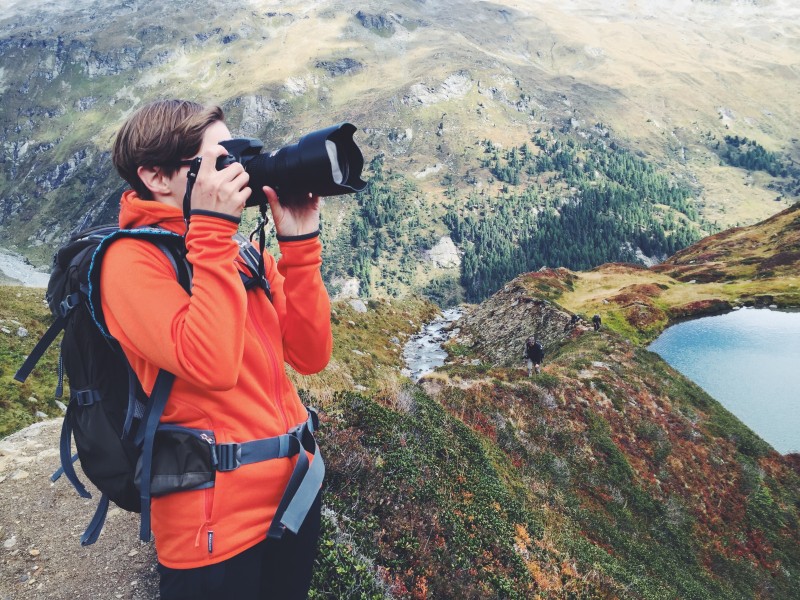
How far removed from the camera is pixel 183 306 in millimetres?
2080

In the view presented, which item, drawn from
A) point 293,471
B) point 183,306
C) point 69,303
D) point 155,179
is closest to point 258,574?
point 293,471

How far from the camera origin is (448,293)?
634 feet

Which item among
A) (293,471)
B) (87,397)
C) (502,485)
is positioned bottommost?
(502,485)

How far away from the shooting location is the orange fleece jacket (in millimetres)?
2008

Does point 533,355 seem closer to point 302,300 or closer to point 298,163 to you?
point 302,300

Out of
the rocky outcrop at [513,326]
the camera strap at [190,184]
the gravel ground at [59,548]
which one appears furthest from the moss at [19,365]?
the rocky outcrop at [513,326]

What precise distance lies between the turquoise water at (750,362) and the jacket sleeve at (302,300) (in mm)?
31131

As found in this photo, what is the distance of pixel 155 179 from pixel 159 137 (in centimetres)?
21

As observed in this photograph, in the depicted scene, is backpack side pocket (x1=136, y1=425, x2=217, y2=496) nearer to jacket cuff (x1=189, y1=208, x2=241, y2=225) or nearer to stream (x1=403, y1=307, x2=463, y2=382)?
jacket cuff (x1=189, y1=208, x2=241, y2=225)

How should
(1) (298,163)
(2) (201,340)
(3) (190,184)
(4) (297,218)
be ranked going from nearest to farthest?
(2) (201,340)
(3) (190,184)
(1) (298,163)
(4) (297,218)

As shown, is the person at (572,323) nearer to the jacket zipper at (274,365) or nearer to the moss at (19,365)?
the moss at (19,365)

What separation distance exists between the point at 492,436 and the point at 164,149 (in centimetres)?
1416

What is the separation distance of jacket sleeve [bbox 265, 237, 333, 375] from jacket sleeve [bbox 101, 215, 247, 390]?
2.06 feet

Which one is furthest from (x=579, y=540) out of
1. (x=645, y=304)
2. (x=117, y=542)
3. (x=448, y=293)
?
(x=448, y=293)
